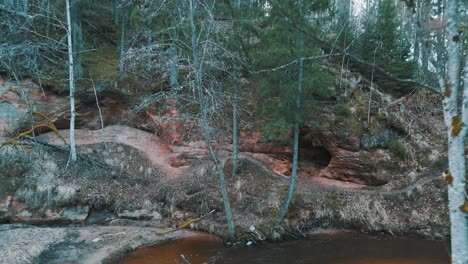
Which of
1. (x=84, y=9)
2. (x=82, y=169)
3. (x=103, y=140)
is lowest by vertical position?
(x=82, y=169)

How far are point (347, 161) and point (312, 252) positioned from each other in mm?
5011

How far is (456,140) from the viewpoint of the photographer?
12.1ft

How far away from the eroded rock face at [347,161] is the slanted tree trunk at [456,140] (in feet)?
32.0

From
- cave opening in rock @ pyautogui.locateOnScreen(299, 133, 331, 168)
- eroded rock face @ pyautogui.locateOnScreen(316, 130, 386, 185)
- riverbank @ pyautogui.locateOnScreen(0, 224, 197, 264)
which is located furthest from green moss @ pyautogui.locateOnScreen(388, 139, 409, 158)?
riverbank @ pyautogui.locateOnScreen(0, 224, 197, 264)

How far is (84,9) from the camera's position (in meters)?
17.8

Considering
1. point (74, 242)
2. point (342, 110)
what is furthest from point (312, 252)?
point (74, 242)

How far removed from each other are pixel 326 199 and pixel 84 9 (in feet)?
54.7

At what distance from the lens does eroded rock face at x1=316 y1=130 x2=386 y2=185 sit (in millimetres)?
13039

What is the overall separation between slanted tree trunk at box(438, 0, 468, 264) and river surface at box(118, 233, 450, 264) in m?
5.76

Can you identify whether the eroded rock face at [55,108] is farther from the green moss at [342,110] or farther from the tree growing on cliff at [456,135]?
the tree growing on cliff at [456,135]

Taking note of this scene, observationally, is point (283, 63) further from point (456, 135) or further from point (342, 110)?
point (456, 135)

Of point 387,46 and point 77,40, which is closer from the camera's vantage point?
point 387,46

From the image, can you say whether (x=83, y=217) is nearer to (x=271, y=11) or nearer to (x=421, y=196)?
(x=271, y=11)

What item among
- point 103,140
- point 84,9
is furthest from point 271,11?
point 84,9
